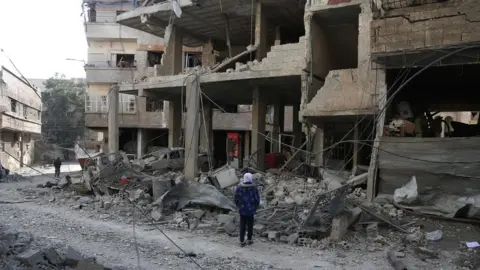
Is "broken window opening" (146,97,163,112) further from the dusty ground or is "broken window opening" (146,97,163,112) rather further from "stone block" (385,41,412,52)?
"stone block" (385,41,412,52)

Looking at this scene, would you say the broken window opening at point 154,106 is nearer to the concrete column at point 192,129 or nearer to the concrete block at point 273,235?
the concrete column at point 192,129

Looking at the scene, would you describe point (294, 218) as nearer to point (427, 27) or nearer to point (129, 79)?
point (427, 27)

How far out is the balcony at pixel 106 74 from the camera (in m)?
30.2

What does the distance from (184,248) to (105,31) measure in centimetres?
2711

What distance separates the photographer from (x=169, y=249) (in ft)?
25.4

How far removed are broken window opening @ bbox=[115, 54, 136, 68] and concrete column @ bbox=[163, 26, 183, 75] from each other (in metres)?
10.9

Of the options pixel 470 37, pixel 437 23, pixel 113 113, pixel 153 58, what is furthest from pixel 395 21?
pixel 153 58

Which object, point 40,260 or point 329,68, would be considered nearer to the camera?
point 40,260

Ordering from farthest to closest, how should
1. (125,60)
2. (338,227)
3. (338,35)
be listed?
1. (125,60)
2. (338,35)
3. (338,227)

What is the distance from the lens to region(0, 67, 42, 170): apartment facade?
25297mm

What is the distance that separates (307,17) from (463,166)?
23.7 feet

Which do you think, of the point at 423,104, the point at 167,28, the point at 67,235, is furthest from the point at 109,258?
the point at 167,28

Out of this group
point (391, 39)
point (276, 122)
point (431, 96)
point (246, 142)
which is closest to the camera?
point (391, 39)

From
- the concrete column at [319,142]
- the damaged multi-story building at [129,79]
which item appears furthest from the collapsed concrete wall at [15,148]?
the concrete column at [319,142]
